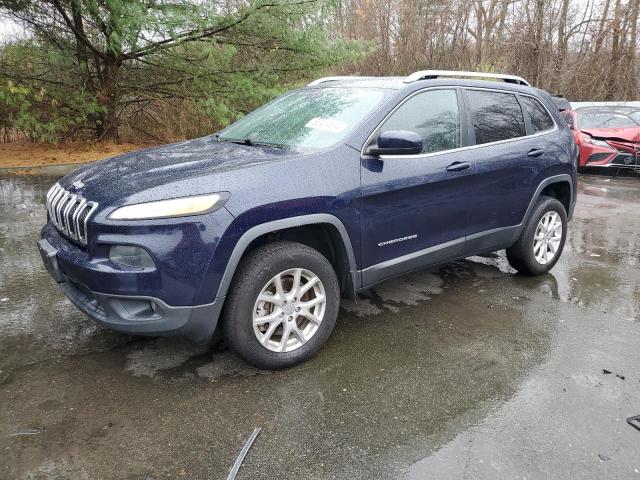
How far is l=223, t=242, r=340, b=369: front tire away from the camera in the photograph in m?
2.86

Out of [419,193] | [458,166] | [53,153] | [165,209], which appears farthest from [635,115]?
[53,153]

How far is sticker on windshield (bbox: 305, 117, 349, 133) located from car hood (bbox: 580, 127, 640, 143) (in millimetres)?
9529

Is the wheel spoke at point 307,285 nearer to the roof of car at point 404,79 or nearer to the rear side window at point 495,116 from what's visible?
the roof of car at point 404,79

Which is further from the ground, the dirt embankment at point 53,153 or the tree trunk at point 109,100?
the tree trunk at point 109,100

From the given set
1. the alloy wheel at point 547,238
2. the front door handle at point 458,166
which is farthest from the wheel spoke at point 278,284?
the alloy wheel at point 547,238

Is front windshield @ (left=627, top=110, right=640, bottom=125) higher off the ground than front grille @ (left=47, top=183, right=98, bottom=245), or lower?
lower

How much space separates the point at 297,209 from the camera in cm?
294

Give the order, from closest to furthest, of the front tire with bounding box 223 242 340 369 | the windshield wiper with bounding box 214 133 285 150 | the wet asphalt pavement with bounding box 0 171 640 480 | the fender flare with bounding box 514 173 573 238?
the wet asphalt pavement with bounding box 0 171 640 480, the front tire with bounding box 223 242 340 369, the windshield wiper with bounding box 214 133 285 150, the fender flare with bounding box 514 173 573 238

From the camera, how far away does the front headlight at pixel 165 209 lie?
2.60 meters

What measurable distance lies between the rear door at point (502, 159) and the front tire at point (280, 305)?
4.99 ft

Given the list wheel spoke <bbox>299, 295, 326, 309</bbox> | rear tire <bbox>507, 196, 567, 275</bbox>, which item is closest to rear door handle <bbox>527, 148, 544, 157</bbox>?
rear tire <bbox>507, 196, 567, 275</bbox>

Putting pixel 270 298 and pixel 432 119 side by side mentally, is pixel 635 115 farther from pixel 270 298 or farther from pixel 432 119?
pixel 270 298

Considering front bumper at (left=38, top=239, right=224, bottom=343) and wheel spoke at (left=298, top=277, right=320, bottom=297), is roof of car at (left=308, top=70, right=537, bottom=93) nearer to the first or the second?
wheel spoke at (left=298, top=277, right=320, bottom=297)

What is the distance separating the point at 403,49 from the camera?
18078 mm
